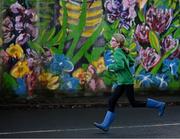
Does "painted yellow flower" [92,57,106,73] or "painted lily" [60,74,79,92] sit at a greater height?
"painted yellow flower" [92,57,106,73]

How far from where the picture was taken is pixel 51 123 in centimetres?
1341

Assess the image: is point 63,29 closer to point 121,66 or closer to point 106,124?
point 121,66

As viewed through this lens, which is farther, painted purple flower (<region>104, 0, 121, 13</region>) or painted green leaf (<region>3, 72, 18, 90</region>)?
painted purple flower (<region>104, 0, 121, 13</region>)

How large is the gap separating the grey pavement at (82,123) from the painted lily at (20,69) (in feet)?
4.69

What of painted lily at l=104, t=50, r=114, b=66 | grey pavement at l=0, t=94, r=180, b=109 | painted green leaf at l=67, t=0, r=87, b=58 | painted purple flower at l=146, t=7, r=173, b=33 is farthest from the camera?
painted purple flower at l=146, t=7, r=173, b=33

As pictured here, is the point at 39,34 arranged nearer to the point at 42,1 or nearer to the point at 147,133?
the point at 42,1

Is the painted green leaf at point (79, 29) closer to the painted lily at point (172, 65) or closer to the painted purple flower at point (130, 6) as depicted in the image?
the painted purple flower at point (130, 6)

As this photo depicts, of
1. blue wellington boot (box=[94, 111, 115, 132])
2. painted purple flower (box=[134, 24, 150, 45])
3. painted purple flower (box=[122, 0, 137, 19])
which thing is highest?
painted purple flower (box=[122, 0, 137, 19])

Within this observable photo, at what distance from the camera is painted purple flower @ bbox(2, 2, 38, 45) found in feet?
55.0

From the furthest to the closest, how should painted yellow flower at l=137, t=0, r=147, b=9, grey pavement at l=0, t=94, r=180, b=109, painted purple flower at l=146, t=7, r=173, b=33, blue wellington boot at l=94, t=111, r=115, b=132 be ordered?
1. painted purple flower at l=146, t=7, r=173, b=33
2. painted yellow flower at l=137, t=0, r=147, b=9
3. grey pavement at l=0, t=94, r=180, b=109
4. blue wellington boot at l=94, t=111, r=115, b=132

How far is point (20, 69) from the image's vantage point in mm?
16938

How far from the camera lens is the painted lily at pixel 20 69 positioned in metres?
16.9

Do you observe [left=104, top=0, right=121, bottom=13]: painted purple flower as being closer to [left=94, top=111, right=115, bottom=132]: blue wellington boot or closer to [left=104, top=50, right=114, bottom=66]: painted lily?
[left=104, top=50, right=114, bottom=66]: painted lily

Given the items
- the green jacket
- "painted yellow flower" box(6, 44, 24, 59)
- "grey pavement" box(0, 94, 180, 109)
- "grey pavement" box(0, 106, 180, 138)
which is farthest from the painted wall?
the green jacket
